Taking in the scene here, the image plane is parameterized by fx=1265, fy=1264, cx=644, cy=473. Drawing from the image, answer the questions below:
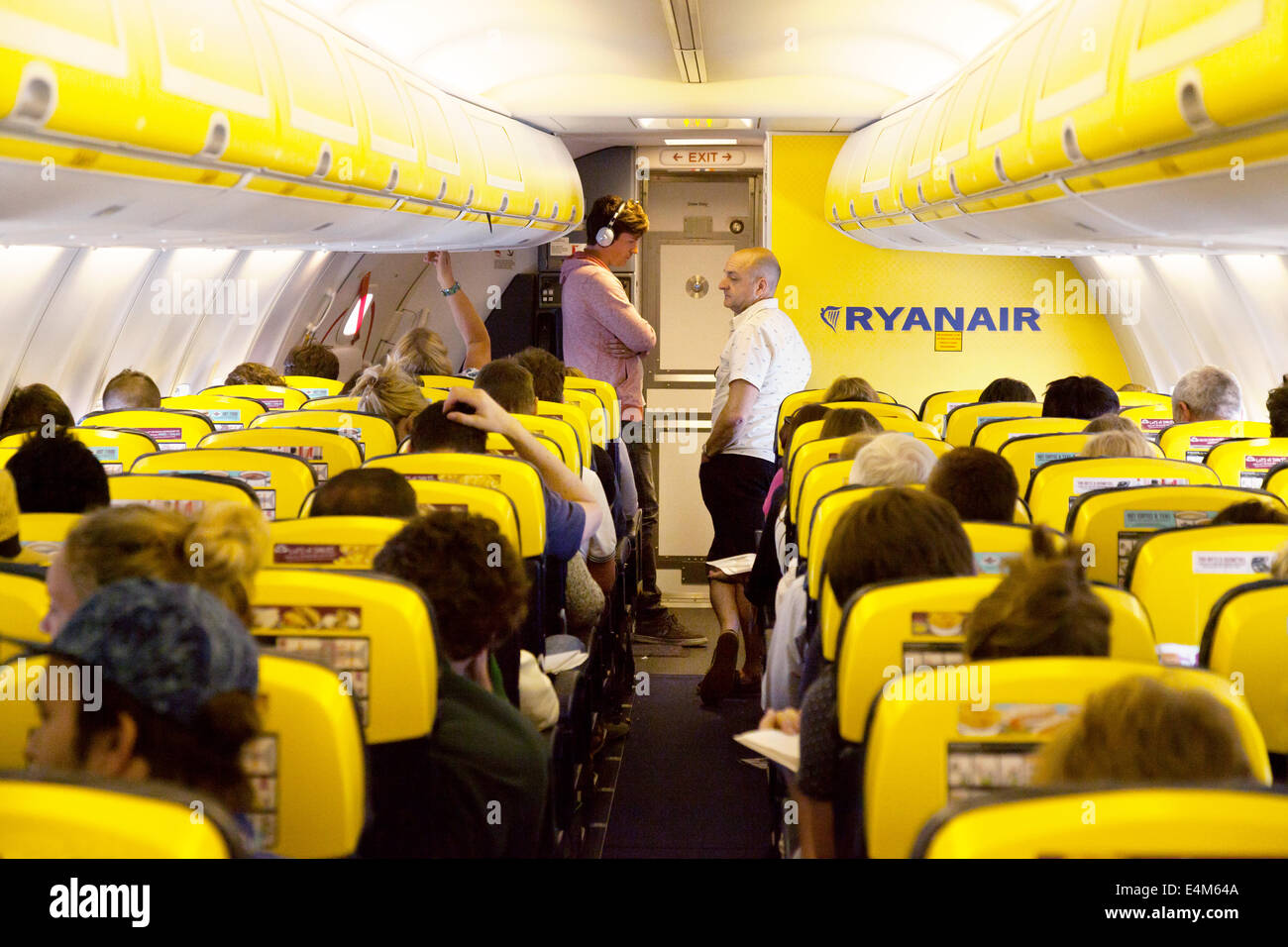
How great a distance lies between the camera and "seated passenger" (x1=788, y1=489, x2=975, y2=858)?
2.74m

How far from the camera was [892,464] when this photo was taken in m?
4.12

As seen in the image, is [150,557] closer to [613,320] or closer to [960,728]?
[960,728]

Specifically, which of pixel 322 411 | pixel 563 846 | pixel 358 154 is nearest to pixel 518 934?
pixel 563 846

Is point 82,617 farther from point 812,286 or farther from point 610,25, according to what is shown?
point 812,286

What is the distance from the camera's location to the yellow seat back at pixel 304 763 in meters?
1.98

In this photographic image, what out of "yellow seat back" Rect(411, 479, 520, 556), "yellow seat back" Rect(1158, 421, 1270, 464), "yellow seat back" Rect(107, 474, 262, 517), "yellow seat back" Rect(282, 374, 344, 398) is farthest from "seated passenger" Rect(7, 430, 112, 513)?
"yellow seat back" Rect(282, 374, 344, 398)

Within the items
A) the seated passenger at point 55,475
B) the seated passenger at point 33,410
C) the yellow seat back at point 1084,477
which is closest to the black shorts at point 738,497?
the yellow seat back at point 1084,477

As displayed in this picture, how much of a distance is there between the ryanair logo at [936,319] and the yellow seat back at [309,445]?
847 cm

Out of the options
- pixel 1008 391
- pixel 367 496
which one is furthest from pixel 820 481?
pixel 1008 391

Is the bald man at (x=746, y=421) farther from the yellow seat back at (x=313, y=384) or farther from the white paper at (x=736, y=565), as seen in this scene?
the yellow seat back at (x=313, y=384)

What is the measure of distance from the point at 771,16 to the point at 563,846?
6510 millimetres

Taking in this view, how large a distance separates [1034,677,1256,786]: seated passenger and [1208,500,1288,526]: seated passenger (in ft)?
6.15

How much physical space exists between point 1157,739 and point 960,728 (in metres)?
0.47

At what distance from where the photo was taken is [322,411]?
6.04 metres
